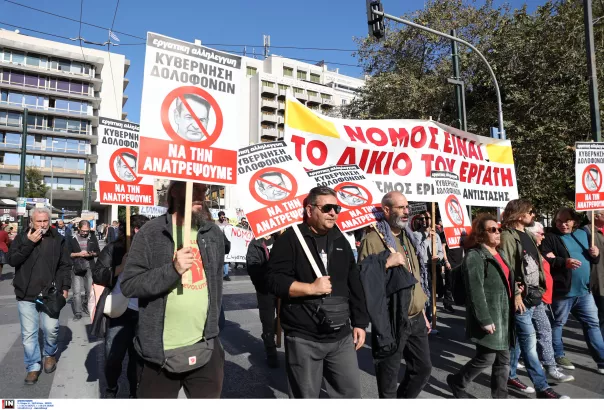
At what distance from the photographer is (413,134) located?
5965mm

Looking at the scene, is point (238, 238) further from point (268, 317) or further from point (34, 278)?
point (34, 278)

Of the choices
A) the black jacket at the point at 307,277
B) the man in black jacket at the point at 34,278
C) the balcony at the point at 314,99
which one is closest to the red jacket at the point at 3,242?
the man in black jacket at the point at 34,278

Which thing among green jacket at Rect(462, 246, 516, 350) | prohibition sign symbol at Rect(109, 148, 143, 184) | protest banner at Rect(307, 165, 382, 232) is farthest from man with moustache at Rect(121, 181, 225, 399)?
prohibition sign symbol at Rect(109, 148, 143, 184)

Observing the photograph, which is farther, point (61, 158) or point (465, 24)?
point (61, 158)

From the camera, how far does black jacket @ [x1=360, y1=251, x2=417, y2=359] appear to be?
3141 millimetres

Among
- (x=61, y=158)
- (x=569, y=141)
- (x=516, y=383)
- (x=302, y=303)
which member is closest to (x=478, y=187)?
(x=516, y=383)

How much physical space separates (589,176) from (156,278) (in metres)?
5.90

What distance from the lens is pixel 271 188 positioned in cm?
360

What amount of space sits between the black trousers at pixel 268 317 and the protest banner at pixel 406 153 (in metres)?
1.66

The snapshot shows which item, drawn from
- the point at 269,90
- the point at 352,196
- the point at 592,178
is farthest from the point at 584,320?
the point at 269,90

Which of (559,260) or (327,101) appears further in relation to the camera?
(327,101)

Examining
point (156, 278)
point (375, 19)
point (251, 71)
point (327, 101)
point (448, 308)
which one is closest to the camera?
point (156, 278)

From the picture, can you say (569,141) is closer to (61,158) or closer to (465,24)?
(465,24)

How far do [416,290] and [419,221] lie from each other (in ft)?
13.1
